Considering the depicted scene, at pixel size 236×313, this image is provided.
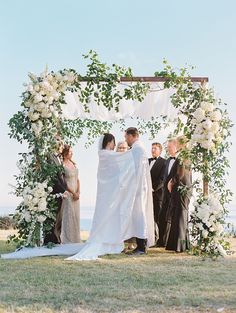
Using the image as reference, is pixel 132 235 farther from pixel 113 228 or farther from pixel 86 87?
pixel 86 87

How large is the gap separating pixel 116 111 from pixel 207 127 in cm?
150

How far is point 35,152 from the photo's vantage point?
32.1 feet

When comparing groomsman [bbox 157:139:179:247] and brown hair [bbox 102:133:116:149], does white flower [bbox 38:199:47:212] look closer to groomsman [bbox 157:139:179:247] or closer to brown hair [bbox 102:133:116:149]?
brown hair [bbox 102:133:116:149]

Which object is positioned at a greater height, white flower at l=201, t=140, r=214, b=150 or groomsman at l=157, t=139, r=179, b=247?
white flower at l=201, t=140, r=214, b=150

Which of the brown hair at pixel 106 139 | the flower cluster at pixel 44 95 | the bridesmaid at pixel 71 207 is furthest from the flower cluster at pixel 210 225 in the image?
the flower cluster at pixel 44 95

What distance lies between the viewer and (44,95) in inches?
385

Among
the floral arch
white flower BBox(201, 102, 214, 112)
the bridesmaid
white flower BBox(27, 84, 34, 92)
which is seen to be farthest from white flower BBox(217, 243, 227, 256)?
white flower BBox(27, 84, 34, 92)

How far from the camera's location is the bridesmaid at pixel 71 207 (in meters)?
10.8

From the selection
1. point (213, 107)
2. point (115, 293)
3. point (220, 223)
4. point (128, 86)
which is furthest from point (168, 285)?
point (128, 86)

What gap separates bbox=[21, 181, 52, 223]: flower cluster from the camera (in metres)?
9.56

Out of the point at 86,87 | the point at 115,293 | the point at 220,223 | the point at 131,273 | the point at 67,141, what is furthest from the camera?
the point at 67,141

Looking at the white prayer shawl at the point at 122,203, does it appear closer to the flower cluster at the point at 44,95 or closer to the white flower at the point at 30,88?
the flower cluster at the point at 44,95

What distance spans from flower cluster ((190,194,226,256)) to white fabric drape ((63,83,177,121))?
2438 mm

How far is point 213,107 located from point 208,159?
769 millimetres
